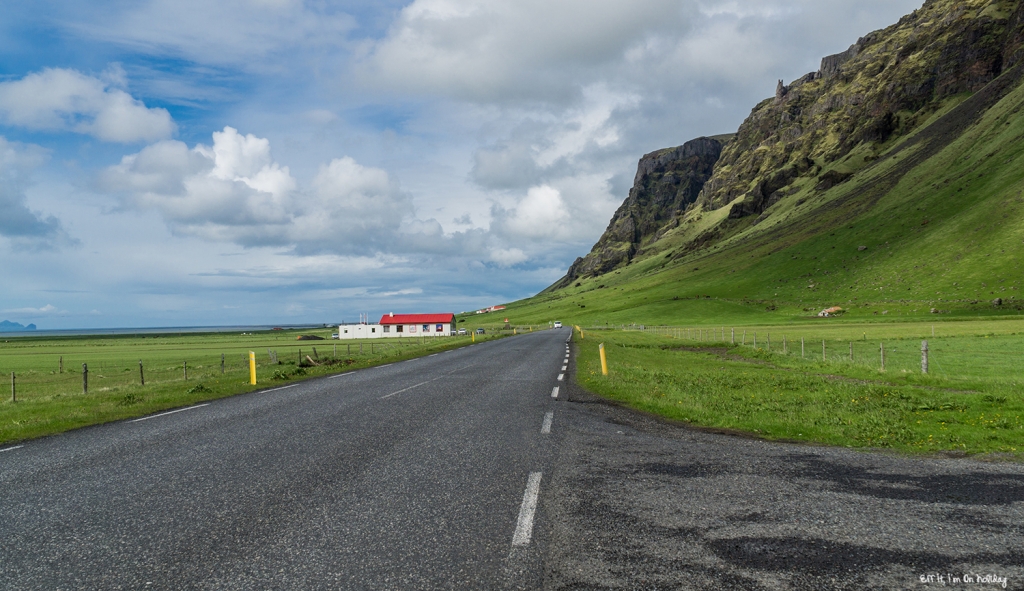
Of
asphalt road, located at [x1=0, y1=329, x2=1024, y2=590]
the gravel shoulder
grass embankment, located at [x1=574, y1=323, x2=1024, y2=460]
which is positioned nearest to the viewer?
the gravel shoulder

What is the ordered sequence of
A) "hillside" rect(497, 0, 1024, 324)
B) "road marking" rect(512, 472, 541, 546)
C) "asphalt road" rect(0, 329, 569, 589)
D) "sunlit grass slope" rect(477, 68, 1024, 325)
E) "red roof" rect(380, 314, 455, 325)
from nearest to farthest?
"asphalt road" rect(0, 329, 569, 589) → "road marking" rect(512, 472, 541, 546) → "sunlit grass slope" rect(477, 68, 1024, 325) → "hillside" rect(497, 0, 1024, 324) → "red roof" rect(380, 314, 455, 325)

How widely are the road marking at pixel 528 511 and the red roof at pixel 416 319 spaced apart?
414ft

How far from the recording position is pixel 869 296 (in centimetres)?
11325

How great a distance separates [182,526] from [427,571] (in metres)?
2.97

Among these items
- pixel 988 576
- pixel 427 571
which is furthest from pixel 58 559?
pixel 988 576

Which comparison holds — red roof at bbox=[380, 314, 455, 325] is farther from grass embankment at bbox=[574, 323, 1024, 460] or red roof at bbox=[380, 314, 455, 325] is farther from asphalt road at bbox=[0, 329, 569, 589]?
asphalt road at bbox=[0, 329, 569, 589]

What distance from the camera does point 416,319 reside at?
136 meters

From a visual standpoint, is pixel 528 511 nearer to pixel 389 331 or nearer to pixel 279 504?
pixel 279 504

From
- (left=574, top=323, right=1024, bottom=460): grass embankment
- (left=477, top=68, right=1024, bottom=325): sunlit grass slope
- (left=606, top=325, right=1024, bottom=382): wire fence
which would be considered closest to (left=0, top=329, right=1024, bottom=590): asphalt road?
(left=574, top=323, right=1024, bottom=460): grass embankment

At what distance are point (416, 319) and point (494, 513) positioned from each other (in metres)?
132

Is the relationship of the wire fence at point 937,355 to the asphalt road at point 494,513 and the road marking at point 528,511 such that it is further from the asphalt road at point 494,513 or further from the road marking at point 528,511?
the road marking at point 528,511

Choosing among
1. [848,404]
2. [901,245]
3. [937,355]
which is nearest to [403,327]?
[937,355]

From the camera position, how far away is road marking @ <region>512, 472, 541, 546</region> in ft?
17.3

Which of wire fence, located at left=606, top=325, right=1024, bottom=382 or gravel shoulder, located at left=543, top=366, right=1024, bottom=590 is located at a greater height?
gravel shoulder, located at left=543, top=366, right=1024, bottom=590
